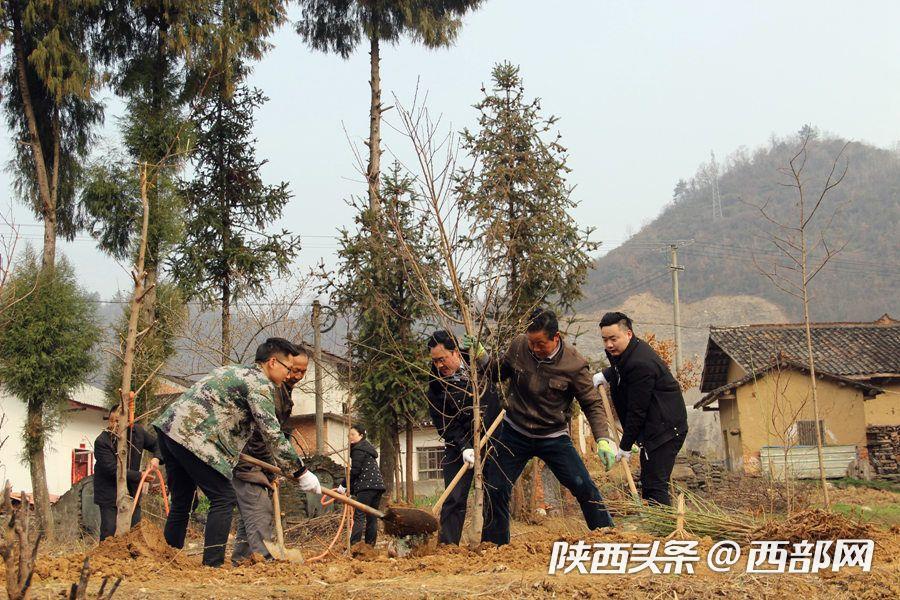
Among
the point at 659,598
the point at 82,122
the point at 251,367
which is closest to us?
the point at 659,598

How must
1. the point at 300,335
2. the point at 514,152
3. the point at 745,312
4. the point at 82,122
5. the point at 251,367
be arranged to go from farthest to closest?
the point at 745,312
the point at 82,122
the point at 514,152
the point at 300,335
the point at 251,367

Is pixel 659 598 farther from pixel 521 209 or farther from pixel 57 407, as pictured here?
pixel 57 407

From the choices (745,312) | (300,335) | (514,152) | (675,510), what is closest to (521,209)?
(514,152)

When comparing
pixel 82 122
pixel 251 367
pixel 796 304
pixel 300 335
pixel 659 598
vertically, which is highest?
pixel 796 304

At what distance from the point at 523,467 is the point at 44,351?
13.5 meters

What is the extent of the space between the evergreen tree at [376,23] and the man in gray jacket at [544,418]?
13432 millimetres

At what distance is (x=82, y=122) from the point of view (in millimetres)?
19953

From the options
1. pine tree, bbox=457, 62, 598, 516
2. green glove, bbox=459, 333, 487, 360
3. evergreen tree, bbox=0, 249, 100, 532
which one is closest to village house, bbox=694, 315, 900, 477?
pine tree, bbox=457, 62, 598, 516

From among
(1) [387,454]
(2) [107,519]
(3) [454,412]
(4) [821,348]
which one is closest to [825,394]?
(4) [821,348]

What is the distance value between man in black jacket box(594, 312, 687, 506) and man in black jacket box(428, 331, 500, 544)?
0.99 meters

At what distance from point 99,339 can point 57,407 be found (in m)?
1.47

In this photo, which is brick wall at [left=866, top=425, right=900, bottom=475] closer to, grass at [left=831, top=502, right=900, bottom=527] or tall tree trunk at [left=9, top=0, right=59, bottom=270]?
grass at [left=831, top=502, right=900, bottom=527]

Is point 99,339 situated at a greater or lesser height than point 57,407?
greater

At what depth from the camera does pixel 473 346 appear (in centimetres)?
659
